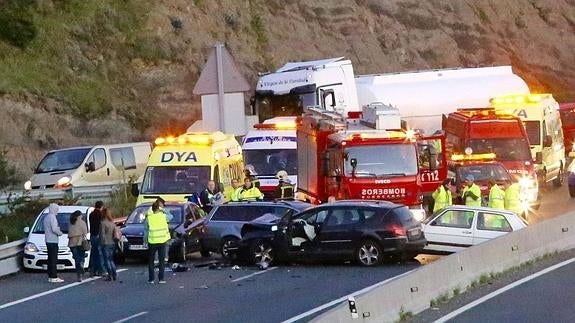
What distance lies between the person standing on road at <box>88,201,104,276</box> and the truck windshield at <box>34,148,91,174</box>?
10.8 m

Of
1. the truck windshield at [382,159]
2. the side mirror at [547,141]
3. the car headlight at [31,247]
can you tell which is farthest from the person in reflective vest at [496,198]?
the side mirror at [547,141]

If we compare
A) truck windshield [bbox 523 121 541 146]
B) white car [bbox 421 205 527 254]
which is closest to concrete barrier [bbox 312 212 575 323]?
white car [bbox 421 205 527 254]

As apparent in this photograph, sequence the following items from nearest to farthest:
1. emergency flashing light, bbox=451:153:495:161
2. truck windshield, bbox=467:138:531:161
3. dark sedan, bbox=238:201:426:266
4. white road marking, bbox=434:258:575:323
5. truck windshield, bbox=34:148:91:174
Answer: white road marking, bbox=434:258:575:323 → dark sedan, bbox=238:201:426:266 → emergency flashing light, bbox=451:153:495:161 → truck windshield, bbox=34:148:91:174 → truck windshield, bbox=467:138:531:161

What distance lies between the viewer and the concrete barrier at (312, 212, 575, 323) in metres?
17.1

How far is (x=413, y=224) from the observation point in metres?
26.7

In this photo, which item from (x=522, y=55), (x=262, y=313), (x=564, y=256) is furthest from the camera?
(x=522, y=55)

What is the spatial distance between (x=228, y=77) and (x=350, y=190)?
13.3 feet

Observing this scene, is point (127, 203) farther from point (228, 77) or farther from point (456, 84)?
point (456, 84)

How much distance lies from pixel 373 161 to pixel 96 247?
21.9ft

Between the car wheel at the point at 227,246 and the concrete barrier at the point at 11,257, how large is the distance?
4.06 meters

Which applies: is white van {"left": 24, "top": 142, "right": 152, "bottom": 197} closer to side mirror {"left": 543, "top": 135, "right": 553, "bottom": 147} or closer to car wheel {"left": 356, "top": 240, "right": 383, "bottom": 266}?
car wheel {"left": 356, "top": 240, "right": 383, "bottom": 266}

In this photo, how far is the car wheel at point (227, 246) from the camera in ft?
91.4

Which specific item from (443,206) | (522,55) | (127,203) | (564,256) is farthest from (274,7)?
(564,256)

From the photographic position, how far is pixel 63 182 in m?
36.2
